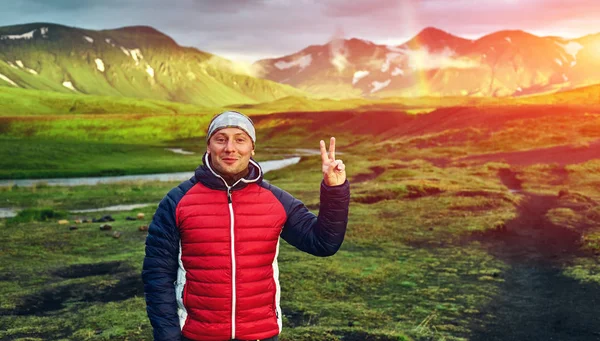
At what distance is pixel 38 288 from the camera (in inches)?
761

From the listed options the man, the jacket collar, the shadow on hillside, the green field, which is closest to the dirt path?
the green field

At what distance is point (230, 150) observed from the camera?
6457mm

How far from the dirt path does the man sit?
9467 mm

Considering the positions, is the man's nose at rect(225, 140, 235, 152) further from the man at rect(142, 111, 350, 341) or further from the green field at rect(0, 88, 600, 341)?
the green field at rect(0, 88, 600, 341)

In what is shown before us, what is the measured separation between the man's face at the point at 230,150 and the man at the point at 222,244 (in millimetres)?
11

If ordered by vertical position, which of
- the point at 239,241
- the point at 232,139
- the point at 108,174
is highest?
the point at 232,139

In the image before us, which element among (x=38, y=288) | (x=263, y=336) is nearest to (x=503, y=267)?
(x=38, y=288)

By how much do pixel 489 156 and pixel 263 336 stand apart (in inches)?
2918

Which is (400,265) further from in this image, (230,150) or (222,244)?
(230,150)

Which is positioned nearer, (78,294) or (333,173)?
(333,173)

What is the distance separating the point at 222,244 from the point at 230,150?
1013mm

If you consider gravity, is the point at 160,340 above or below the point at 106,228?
above

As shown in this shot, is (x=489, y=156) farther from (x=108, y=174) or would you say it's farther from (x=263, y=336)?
(x=263, y=336)

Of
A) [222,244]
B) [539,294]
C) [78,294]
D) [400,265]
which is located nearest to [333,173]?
[222,244]
